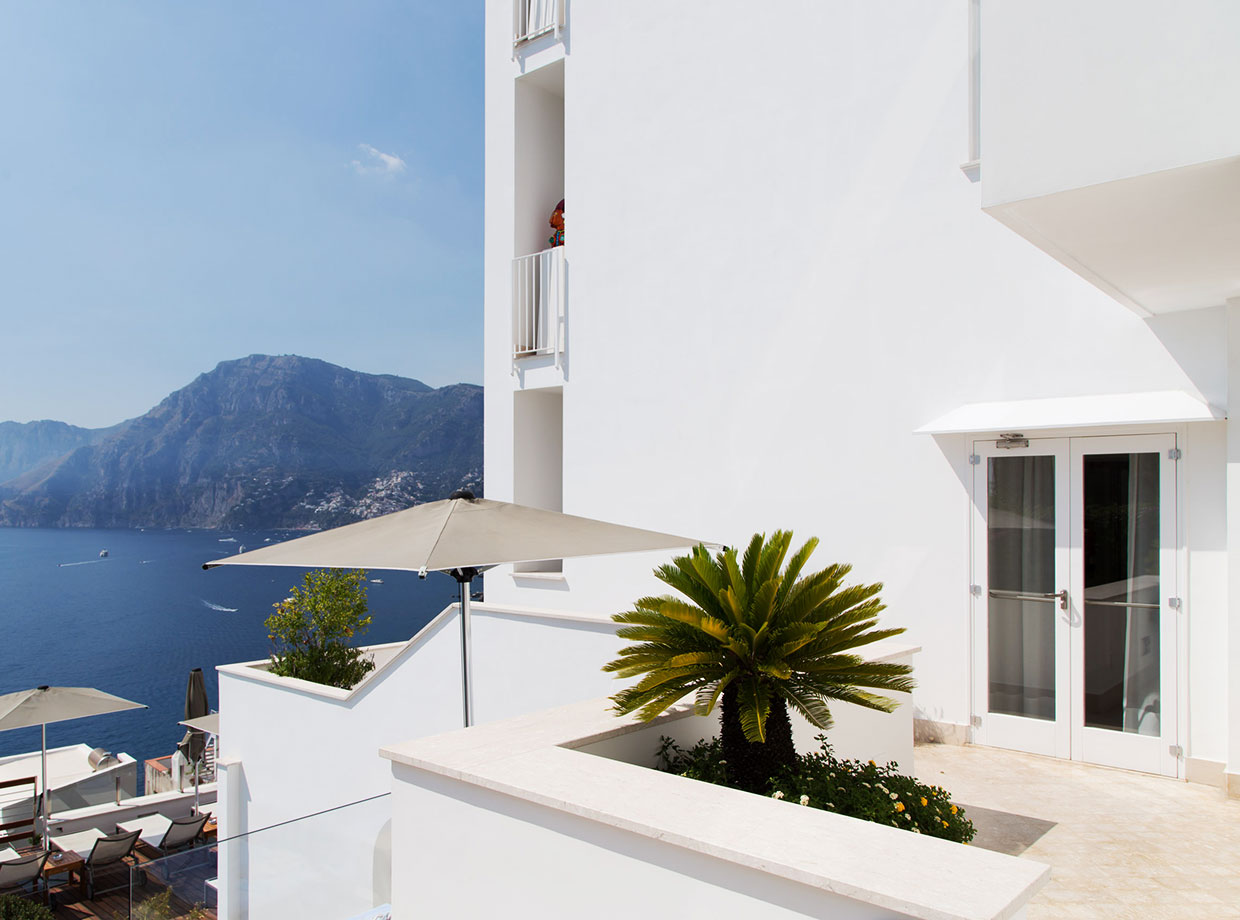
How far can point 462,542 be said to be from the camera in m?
5.29

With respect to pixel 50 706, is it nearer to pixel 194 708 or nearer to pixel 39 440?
pixel 194 708

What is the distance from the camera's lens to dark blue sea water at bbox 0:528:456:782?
66831 mm

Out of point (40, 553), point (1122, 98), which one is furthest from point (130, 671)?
point (1122, 98)

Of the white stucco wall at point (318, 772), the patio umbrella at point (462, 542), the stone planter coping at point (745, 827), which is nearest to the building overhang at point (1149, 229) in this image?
the patio umbrella at point (462, 542)

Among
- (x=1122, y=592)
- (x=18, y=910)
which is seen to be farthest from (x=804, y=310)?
(x=18, y=910)

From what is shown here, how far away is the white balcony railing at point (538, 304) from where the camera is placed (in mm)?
11930

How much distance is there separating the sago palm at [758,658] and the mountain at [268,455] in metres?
86.9

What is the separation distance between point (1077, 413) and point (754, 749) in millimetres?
4315

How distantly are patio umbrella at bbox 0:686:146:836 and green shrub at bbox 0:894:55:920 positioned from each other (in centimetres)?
367

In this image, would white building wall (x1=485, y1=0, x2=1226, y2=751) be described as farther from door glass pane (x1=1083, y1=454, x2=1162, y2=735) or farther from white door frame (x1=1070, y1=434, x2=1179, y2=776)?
door glass pane (x1=1083, y1=454, x2=1162, y2=735)

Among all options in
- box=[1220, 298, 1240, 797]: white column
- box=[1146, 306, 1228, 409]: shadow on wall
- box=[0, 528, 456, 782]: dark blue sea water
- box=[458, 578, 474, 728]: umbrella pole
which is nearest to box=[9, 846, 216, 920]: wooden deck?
box=[458, 578, 474, 728]: umbrella pole

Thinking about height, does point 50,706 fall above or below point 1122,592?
below

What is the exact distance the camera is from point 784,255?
9.35m

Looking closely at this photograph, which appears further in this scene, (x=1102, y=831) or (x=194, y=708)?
(x=194, y=708)
